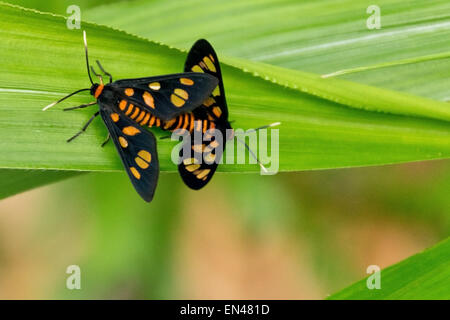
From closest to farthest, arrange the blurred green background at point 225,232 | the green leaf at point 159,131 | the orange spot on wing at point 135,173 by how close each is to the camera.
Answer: the green leaf at point 159,131, the orange spot on wing at point 135,173, the blurred green background at point 225,232

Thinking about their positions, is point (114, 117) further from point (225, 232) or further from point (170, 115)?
point (225, 232)

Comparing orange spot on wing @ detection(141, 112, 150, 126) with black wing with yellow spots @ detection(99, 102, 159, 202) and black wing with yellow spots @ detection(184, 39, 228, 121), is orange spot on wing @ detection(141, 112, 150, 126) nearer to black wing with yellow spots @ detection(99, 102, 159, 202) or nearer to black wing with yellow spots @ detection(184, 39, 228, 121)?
black wing with yellow spots @ detection(99, 102, 159, 202)

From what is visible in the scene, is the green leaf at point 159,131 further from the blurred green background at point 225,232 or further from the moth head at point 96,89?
the blurred green background at point 225,232

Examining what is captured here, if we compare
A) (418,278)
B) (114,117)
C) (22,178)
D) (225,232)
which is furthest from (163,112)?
(225,232)

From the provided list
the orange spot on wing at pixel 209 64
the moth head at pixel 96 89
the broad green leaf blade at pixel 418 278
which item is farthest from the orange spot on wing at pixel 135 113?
the broad green leaf blade at pixel 418 278

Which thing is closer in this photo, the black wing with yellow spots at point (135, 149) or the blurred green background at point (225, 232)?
the black wing with yellow spots at point (135, 149)

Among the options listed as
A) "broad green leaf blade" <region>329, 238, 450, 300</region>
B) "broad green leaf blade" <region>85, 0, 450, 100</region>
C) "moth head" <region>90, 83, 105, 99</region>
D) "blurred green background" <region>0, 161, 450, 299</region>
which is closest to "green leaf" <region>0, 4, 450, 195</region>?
"moth head" <region>90, 83, 105, 99</region>
